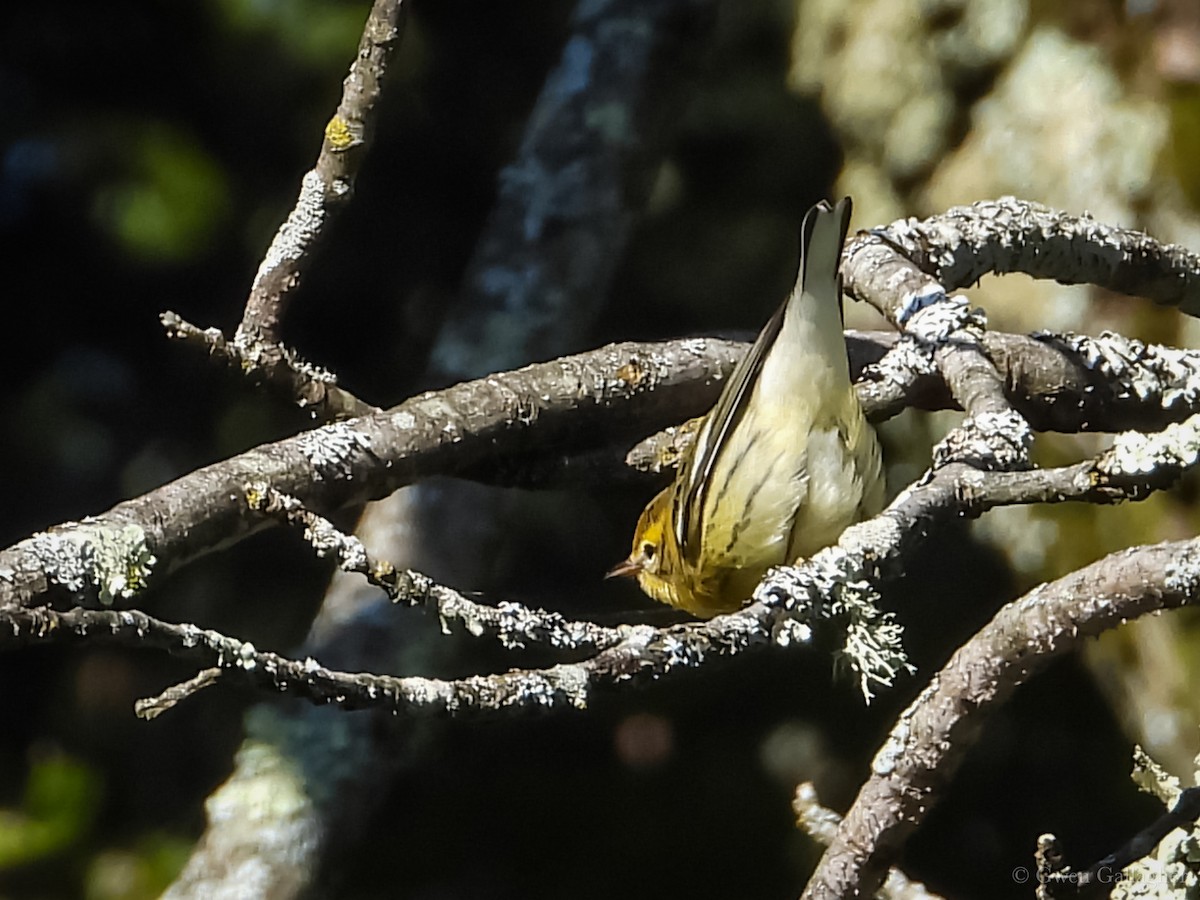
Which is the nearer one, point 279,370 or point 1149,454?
point 1149,454

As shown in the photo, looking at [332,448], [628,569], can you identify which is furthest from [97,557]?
[628,569]

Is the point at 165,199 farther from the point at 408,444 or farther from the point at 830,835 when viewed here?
the point at 830,835

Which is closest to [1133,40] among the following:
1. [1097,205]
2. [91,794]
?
[1097,205]

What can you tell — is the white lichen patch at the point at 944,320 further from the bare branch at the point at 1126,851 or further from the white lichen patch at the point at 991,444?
the bare branch at the point at 1126,851

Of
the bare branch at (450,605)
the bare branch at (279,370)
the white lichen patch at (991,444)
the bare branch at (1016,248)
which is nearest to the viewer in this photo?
the bare branch at (450,605)

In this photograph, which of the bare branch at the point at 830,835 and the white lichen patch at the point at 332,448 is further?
the white lichen patch at the point at 332,448

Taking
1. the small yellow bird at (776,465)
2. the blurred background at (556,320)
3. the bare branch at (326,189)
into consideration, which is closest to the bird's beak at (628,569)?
the small yellow bird at (776,465)

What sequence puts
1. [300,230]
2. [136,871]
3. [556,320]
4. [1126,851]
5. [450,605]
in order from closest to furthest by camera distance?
[450,605]
[1126,851]
[300,230]
[136,871]
[556,320]

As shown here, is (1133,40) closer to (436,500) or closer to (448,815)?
(436,500)
